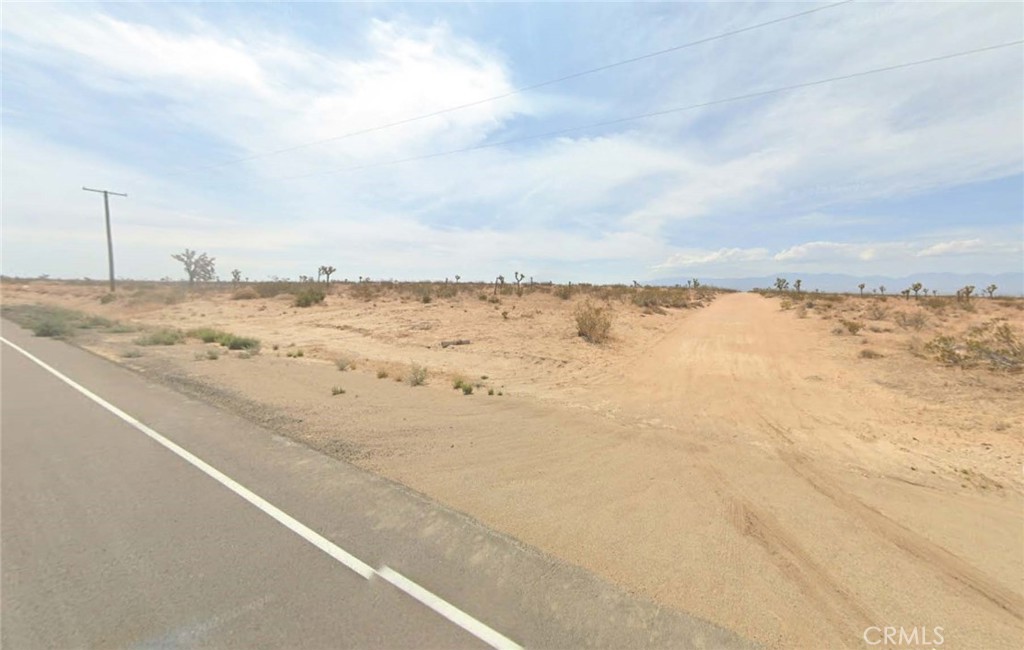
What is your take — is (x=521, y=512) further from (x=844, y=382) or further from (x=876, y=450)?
(x=844, y=382)

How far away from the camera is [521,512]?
16.7 ft

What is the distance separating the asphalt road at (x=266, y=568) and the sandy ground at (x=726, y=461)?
487mm

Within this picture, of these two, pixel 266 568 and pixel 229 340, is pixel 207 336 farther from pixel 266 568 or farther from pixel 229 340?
pixel 266 568

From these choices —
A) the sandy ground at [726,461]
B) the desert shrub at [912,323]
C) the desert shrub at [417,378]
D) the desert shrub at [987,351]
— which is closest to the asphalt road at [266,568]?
the sandy ground at [726,461]

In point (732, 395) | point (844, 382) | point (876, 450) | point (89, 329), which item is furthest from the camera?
point (89, 329)

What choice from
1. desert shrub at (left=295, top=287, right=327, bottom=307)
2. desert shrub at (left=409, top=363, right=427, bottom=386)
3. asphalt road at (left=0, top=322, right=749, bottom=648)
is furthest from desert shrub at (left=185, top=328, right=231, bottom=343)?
Result: asphalt road at (left=0, top=322, right=749, bottom=648)

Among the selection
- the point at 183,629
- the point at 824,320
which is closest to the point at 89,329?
the point at 183,629

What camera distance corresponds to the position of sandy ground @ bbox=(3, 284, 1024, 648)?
3.86 meters

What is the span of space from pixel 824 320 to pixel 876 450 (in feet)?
70.8

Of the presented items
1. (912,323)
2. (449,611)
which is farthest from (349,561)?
(912,323)

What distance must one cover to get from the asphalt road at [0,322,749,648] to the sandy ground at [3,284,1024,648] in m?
0.49

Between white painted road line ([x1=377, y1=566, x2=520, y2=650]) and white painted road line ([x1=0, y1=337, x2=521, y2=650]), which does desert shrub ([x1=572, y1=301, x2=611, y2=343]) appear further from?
white painted road line ([x1=377, y1=566, x2=520, y2=650])

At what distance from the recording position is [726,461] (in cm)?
675

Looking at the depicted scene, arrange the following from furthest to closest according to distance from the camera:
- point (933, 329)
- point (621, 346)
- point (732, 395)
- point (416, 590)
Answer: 1. point (933, 329)
2. point (621, 346)
3. point (732, 395)
4. point (416, 590)
